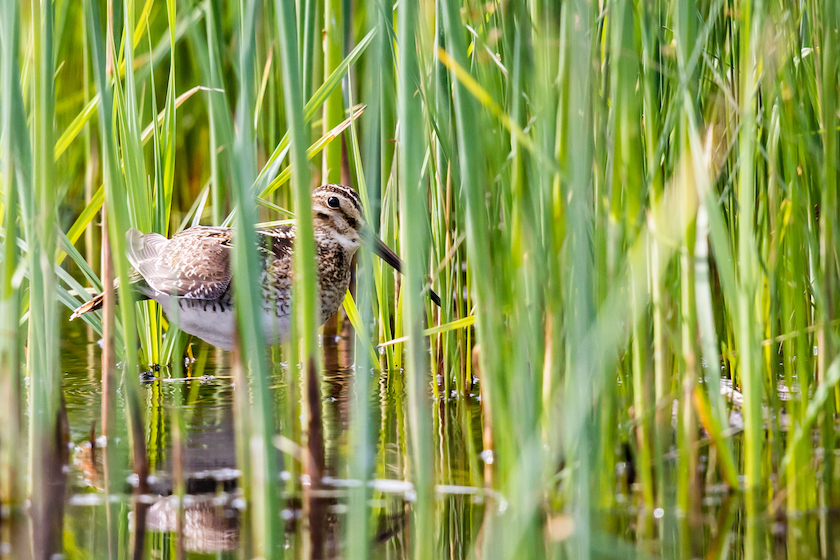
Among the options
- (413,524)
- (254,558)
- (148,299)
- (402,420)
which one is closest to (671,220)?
(413,524)

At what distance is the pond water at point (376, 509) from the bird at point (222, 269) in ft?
1.75

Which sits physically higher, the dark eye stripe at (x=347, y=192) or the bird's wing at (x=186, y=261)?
the dark eye stripe at (x=347, y=192)

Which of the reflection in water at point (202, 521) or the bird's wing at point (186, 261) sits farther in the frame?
the bird's wing at point (186, 261)

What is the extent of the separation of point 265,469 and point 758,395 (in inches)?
40.3

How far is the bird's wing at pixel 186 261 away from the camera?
3.44m

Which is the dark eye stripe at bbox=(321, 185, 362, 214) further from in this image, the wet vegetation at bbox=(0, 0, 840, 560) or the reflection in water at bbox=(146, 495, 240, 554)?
the reflection in water at bbox=(146, 495, 240, 554)

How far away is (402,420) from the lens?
3.04 m

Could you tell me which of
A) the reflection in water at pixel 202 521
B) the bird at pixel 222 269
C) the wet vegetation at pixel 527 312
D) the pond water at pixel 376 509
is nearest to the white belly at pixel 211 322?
the bird at pixel 222 269

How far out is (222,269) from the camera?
3625mm

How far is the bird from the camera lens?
346cm

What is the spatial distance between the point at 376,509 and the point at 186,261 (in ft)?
5.33

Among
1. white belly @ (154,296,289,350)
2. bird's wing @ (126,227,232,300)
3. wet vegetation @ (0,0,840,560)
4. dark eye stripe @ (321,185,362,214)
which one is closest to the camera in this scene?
wet vegetation @ (0,0,840,560)

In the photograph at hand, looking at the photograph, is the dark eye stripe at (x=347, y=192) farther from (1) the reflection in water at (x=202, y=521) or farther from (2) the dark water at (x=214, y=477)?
(1) the reflection in water at (x=202, y=521)

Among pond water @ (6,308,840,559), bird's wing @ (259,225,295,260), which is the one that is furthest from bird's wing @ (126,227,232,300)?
pond water @ (6,308,840,559)
